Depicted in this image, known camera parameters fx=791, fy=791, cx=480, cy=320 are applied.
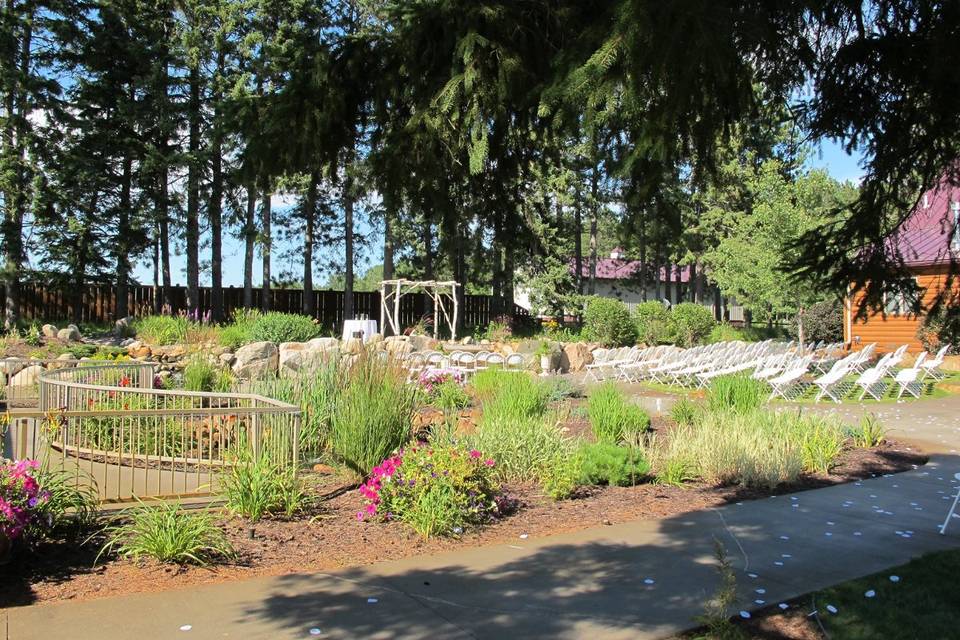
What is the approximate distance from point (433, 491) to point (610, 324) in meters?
21.5

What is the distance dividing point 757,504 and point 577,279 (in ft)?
118

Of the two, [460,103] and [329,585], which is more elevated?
[460,103]

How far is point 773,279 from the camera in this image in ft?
75.5

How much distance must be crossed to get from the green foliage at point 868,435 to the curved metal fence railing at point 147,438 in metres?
6.83

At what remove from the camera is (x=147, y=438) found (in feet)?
19.6

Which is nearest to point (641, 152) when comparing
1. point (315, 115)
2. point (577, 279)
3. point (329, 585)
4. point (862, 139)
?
point (862, 139)

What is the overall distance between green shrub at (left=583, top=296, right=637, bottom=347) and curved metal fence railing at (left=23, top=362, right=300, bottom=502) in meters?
19.1

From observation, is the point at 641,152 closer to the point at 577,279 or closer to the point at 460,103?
the point at 460,103

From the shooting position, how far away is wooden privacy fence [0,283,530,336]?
1128 inches

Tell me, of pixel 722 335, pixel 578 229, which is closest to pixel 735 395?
pixel 722 335

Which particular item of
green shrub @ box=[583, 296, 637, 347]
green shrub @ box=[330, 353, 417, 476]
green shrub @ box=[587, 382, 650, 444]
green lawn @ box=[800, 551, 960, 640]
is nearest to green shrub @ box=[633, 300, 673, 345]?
green shrub @ box=[583, 296, 637, 347]

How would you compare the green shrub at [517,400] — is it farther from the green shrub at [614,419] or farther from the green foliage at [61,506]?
the green foliage at [61,506]

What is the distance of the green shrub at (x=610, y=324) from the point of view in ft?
87.4

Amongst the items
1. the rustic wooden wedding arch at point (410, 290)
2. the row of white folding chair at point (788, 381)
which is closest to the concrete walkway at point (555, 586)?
the row of white folding chair at point (788, 381)
